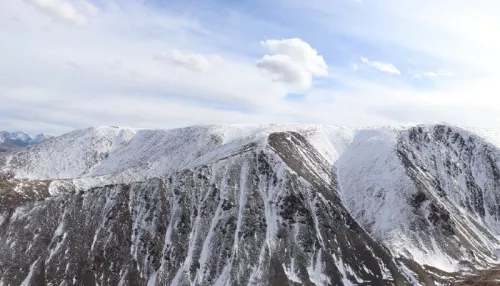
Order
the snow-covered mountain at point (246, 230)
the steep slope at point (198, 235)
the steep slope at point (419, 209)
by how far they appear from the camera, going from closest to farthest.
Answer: the steep slope at point (198, 235)
the snow-covered mountain at point (246, 230)
the steep slope at point (419, 209)

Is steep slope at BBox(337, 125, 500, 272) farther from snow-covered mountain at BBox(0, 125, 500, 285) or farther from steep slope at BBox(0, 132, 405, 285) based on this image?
steep slope at BBox(0, 132, 405, 285)

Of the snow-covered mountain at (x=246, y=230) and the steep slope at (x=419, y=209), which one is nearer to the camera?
the snow-covered mountain at (x=246, y=230)

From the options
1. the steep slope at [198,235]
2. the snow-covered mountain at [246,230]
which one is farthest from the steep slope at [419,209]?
the steep slope at [198,235]

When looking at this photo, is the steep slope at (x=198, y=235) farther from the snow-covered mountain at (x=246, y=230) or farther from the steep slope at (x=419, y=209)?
the steep slope at (x=419, y=209)

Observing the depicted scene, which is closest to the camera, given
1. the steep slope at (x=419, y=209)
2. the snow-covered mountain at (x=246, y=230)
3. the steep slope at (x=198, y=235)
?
the steep slope at (x=198, y=235)

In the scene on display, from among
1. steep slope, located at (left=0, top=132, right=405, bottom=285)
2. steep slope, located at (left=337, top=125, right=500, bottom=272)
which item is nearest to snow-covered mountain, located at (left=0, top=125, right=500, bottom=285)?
steep slope, located at (left=0, top=132, right=405, bottom=285)

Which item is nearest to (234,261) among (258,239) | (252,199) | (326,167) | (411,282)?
(258,239)

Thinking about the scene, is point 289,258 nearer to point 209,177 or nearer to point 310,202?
point 310,202
